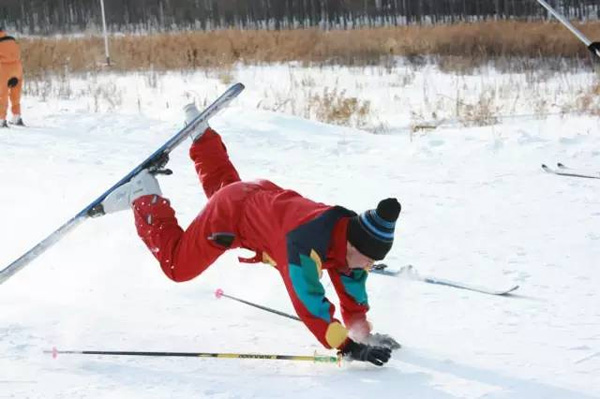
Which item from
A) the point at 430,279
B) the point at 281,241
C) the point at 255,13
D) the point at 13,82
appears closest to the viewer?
the point at 281,241

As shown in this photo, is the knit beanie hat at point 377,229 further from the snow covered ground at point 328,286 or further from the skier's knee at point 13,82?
the skier's knee at point 13,82

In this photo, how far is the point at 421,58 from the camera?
18.0 metres

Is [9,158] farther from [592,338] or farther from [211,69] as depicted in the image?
[211,69]

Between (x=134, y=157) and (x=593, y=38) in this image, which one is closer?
(x=134, y=157)

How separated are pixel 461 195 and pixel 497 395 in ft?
11.4

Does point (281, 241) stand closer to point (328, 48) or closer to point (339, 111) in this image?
point (339, 111)

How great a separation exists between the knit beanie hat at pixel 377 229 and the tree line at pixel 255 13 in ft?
72.6

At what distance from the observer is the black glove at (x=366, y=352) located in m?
3.24

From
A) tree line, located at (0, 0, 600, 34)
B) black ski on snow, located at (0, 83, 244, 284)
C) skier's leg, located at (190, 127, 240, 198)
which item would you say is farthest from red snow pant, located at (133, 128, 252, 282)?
tree line, located at (0, 0, 600, 34)

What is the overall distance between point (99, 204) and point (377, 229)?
160 centimetres

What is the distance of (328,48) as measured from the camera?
18531 mm

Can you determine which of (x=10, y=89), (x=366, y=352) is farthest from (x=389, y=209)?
(x=10, y=89)

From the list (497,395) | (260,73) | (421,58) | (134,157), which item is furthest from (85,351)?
(421,58)

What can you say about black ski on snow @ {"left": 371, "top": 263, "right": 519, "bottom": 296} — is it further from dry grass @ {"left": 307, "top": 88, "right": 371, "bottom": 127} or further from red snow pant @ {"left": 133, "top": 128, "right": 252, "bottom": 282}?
dry grass @ {"left": 307, "top": 88, "right": 371, "bottom": 127}
